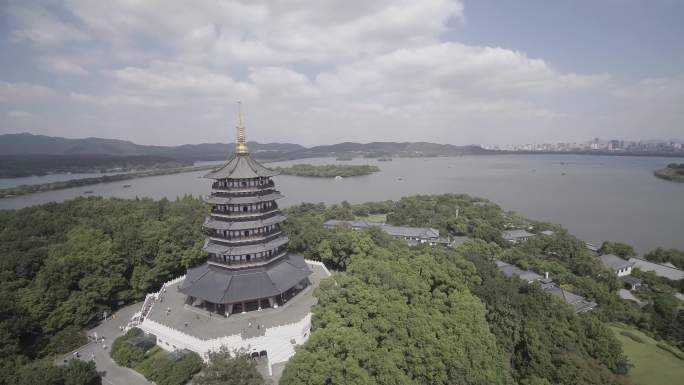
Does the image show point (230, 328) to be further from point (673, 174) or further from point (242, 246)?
point (673, 174)

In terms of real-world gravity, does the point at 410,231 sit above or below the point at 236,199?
below

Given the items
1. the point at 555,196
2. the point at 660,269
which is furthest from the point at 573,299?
the point at 555,196

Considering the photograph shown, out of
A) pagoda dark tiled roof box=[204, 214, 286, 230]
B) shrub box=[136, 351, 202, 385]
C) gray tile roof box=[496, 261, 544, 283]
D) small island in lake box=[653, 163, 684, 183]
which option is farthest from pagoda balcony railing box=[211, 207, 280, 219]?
small island in lake box=[653, 163, 684, 183]

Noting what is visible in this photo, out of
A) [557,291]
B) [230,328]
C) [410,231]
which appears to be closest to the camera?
[230,328]

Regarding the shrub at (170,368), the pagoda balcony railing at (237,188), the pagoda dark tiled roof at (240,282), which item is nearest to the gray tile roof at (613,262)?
the pagoda dark tiled roof at (240,282)

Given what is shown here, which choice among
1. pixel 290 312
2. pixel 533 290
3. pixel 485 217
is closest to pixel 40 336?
pixel 290 312

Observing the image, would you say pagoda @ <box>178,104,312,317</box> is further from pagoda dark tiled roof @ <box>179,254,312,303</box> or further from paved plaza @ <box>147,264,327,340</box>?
paved plaza @ <box>147,264,327,340</box>
